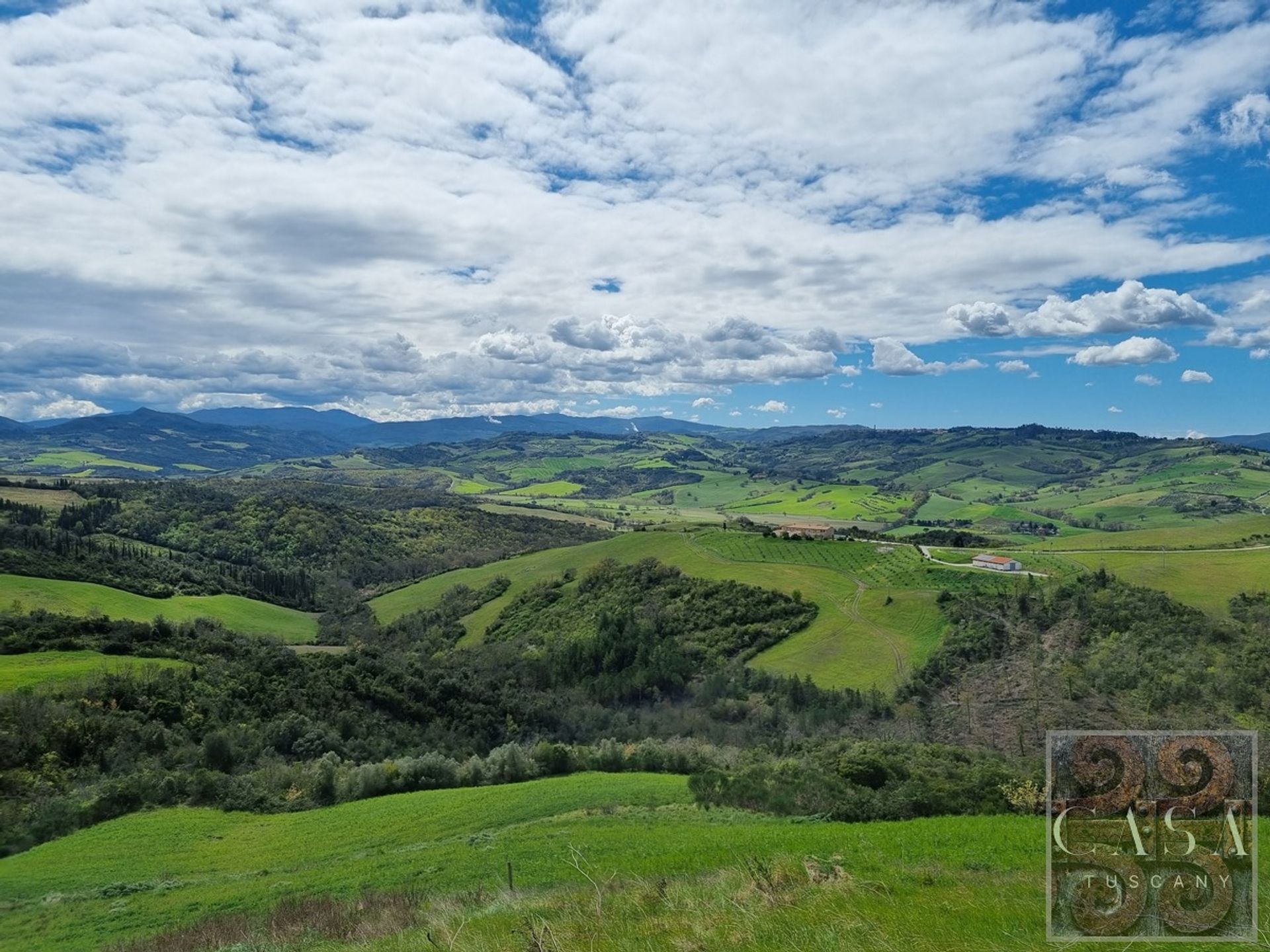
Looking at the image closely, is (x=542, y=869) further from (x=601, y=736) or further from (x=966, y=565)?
(x=966, y=565)

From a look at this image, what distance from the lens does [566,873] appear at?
60.1ft

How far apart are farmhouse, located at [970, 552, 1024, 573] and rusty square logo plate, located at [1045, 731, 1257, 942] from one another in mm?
99676

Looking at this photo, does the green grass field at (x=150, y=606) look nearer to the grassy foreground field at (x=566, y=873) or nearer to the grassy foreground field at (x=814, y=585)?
the grassy foreground field at (x=814, y=585)

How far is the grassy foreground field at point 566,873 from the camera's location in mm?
8281

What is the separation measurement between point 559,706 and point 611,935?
78.6m

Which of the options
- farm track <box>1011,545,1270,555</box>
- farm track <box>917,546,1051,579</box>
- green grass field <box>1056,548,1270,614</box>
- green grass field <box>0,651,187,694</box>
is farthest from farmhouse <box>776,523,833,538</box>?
green grass field <box>0,651,187,694</box>

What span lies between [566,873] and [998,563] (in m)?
102

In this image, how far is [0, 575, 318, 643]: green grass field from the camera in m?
95.3

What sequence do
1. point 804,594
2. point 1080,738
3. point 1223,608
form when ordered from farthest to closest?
point 804,594, point 1223,608, point 1080,738

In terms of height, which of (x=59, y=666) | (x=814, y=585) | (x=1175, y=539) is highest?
(x=1175, y=539)

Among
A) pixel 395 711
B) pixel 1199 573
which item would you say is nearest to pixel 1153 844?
pixel 395 711

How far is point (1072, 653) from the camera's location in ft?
222

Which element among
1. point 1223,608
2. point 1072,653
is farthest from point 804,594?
point 1223,608

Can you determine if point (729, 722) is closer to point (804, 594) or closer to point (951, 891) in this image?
point (804, 594)
